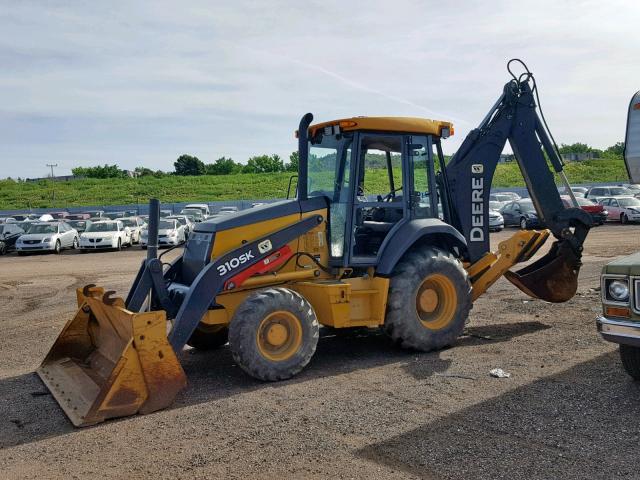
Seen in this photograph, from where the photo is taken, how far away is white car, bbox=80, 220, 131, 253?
27.6m

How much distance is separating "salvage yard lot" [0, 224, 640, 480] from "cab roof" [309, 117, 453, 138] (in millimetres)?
2742

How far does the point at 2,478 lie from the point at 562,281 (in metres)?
7.64

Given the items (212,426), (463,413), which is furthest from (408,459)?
(212,426)

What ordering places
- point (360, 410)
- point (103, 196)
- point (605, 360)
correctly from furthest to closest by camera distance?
point (103, 196), point (605, 360), point (360, 410)

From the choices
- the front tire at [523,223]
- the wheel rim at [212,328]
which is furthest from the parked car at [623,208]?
the wheel rim at [212,328]

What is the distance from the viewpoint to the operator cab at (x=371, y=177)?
793cm

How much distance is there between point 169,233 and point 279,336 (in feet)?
71.7

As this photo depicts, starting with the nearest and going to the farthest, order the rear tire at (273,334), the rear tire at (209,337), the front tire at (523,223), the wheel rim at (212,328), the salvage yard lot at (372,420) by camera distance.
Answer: the salvage yard lot at (372,420) → the rear tire at (273,334) → the wheel rim at (212,328) → the rear tire at (209,337) → the front tire at (523,223)

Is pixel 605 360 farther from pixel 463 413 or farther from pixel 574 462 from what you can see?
pixel 574 462

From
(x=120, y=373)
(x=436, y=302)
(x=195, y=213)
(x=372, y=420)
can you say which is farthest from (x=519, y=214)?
(x=120, y=373)

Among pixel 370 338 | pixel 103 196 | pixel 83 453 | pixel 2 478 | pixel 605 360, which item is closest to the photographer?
pixel 2 478

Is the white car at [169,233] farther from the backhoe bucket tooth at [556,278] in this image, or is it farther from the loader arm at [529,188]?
the backhoe bucket tooth at [556,278]

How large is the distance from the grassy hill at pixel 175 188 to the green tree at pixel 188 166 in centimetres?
1136

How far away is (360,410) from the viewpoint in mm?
6117
